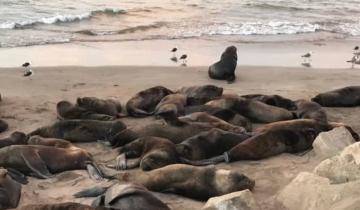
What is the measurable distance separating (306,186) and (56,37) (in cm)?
1084

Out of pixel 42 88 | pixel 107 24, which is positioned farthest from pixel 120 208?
pixel 107 24

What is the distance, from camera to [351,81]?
12.0 meters

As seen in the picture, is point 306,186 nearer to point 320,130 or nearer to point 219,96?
point 320,130

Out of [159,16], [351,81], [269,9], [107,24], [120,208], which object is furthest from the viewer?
[269,9]

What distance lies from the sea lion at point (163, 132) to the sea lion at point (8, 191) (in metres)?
1.87

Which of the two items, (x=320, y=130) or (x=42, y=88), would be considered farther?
(x=42, y=88)

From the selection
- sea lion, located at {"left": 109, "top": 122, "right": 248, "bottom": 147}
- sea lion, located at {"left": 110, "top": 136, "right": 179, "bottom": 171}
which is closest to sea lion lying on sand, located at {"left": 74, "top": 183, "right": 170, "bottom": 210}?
sea lion, located at {"left": 110, "top": 136, "right": 179, "bottom": 171}

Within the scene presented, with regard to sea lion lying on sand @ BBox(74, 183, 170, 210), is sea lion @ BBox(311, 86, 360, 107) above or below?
below

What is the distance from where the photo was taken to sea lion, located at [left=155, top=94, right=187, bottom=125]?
7.91 meters

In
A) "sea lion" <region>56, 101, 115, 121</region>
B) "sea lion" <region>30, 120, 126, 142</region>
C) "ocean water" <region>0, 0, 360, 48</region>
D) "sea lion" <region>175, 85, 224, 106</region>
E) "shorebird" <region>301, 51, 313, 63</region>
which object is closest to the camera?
"sea lion" <region>30, 120, 126, 142</region>

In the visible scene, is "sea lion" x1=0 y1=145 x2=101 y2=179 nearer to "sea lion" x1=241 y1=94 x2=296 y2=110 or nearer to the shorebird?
"sea lion" x1=241 y1=94 x2=296 y2=110

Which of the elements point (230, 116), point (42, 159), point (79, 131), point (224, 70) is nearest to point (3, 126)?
point (79, 131)

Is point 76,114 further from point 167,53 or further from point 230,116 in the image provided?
point 167,53

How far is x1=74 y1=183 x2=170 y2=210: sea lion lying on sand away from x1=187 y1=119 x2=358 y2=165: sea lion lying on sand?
1.56 meters
